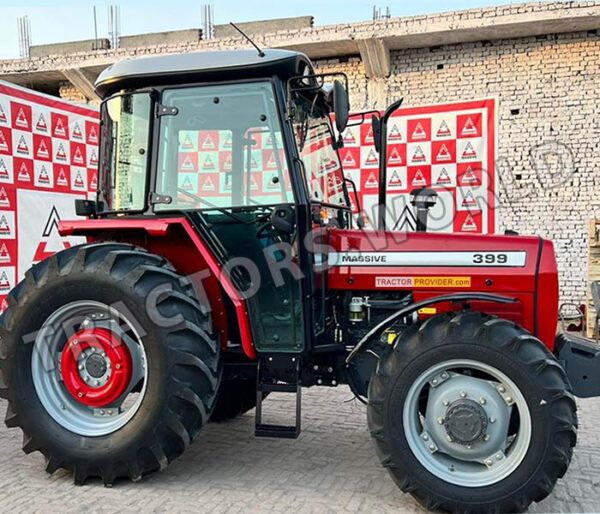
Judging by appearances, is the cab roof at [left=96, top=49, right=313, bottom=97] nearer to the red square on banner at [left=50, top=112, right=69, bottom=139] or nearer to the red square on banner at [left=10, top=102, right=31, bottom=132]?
the red square on banner at [left=10, top=102, right=31, bottom=132]

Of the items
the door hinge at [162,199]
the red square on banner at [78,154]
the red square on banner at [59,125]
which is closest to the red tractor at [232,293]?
the door hinge at [162,199]

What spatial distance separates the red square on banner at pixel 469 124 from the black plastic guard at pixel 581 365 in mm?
5201

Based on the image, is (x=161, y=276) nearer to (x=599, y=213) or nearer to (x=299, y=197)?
(x=299, y=197)

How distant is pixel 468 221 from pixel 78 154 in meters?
5.03

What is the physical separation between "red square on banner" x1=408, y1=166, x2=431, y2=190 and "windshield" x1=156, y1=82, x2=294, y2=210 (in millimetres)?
5320

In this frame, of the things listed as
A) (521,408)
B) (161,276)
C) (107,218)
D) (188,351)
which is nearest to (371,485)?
(521,408)

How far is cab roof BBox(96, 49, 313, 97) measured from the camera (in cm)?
341

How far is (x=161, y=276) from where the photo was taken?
3.35 metres

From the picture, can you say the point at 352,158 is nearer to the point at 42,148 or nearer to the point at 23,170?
the point at 42,148

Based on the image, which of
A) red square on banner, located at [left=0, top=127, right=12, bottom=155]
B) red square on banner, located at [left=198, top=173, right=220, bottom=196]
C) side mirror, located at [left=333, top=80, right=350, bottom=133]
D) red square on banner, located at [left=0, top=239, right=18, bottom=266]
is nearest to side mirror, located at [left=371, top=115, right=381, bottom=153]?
side mirror, located at [left=333, top=80, right=350, bottom=133]

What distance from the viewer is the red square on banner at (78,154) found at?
677 cm

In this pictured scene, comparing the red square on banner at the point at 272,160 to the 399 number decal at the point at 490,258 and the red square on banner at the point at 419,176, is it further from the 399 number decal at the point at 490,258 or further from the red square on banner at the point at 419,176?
the red square on banner at the point at 419,176

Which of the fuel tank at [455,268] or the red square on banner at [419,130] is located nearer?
the fuel tank at [455,268]

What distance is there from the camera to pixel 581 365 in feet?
11.0
